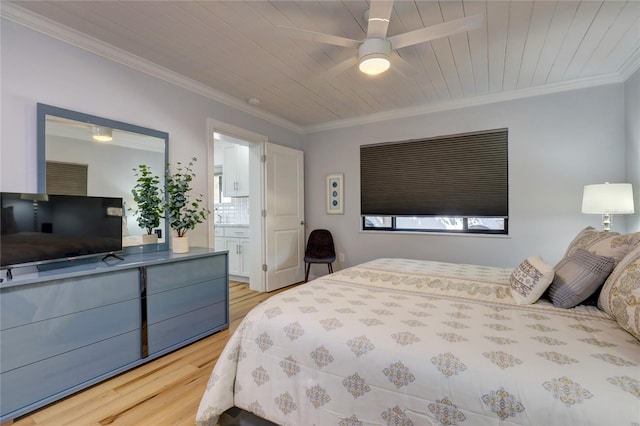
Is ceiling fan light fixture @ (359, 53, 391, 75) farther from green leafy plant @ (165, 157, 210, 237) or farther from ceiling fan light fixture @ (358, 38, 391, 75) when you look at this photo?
green leafy plant @ (165, 157, 210, 237)

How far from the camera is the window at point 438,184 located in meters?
3.48

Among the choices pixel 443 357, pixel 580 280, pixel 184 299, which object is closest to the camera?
pixel 443 357

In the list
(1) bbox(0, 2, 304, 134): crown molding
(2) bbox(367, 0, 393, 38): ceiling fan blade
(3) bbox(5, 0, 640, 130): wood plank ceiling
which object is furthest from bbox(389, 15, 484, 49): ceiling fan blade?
(1) bbox(0, 2, 304, 134): crown molding

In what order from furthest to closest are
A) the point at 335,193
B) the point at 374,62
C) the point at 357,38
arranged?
1. the point at 335,193
2. the point at 357,38
3. the point at 374,62

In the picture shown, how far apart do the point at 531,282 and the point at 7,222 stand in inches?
118

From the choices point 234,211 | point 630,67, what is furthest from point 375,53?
point 234,211

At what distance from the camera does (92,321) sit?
6.22ft

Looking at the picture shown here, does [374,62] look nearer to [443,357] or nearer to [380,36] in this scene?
[380,36]

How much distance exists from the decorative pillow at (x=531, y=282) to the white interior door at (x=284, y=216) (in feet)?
9.88

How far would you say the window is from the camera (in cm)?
348

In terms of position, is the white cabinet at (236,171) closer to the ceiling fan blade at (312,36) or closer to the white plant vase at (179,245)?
the white plant vase at (179,245)

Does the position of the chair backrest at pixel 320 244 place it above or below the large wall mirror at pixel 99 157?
below

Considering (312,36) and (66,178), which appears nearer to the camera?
(312,36)

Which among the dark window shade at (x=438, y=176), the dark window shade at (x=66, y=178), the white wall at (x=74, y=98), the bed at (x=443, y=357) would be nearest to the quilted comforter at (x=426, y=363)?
the bed at (x=443, y=357)
